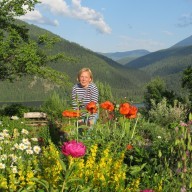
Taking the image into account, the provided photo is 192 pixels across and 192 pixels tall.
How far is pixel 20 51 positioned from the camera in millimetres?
20547

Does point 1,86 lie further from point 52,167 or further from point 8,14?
point 52,167

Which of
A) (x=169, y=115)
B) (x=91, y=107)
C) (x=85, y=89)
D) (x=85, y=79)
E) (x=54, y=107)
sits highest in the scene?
(x=85, y=79)

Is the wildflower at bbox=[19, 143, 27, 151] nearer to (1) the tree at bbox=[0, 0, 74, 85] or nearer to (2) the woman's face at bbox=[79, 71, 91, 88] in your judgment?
(2) the woman's face at bbox=[79, 71, 91, 88]

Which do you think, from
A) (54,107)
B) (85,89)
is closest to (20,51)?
(54,107)

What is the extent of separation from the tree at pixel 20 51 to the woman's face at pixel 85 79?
1316 centimetres

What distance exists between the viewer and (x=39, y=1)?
2230 centimetres

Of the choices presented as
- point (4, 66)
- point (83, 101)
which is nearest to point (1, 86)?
A: point (4, 66)

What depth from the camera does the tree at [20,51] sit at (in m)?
20.3

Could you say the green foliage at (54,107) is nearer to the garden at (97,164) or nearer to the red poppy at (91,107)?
the red poppy at (91,107)

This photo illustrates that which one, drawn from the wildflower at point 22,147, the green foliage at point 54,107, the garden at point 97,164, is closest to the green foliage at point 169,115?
the green foliage at point 54,107

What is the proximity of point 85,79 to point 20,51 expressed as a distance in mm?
14075

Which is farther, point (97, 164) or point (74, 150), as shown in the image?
point (97, 164)

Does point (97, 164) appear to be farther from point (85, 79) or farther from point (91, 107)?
point (85, 79)

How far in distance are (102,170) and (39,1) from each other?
64.8 ft
